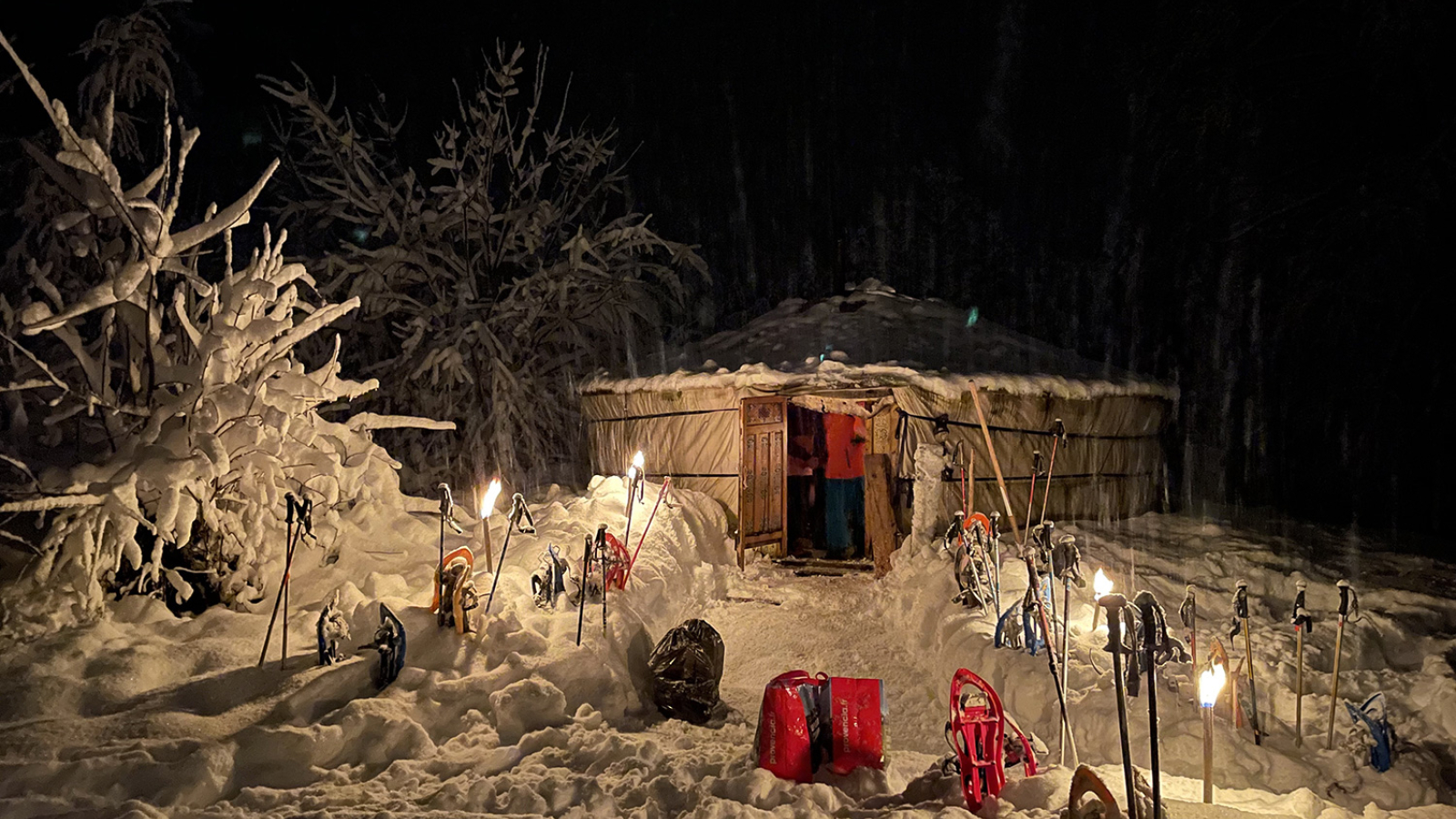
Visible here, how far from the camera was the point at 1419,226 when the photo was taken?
8234mm

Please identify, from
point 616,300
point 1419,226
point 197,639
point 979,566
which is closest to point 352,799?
point 197,639

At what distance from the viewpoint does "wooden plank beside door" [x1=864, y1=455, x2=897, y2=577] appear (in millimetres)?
7086

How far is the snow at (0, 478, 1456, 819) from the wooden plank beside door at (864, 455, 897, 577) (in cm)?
144

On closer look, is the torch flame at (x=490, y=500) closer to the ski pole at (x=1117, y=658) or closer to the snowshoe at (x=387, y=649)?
the snowshoe at (x=387, y=649)

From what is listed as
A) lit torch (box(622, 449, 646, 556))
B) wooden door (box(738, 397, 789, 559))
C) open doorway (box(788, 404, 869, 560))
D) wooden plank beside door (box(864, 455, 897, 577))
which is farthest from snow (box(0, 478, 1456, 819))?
open doorway (box(788, 404, 869, 560))

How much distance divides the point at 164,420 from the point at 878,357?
5.64m

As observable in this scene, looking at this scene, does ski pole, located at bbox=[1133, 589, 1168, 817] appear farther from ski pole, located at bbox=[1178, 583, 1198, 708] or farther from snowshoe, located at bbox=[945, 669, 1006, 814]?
ski pole, located at bbox=[1178, 583, 1198, 708]

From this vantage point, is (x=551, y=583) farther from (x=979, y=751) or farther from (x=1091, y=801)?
(x=1091, y=801)

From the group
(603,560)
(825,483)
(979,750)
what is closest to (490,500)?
(603,560)

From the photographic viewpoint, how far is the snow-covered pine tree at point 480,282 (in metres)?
9.89

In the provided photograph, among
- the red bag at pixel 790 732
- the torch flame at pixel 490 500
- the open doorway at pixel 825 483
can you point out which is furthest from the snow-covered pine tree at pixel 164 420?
the open doorway at pixel 825 483

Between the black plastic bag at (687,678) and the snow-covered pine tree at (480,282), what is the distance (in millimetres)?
6789

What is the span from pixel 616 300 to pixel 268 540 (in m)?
6.94

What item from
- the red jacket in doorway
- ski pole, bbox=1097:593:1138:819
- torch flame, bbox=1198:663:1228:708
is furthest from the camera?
the red jacket in doorway
